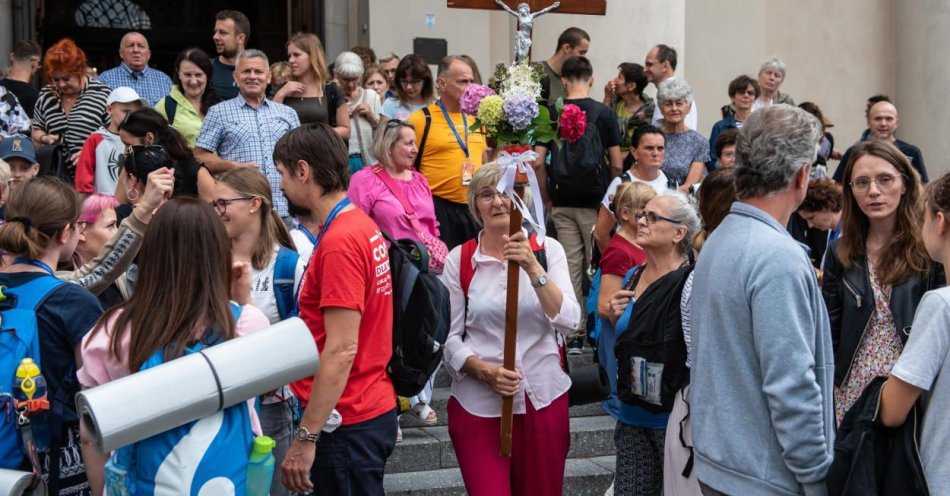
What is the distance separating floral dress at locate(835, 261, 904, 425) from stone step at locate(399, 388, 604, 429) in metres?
2.37

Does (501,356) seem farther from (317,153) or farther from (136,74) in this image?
(136,74)

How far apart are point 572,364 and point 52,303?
4873mm

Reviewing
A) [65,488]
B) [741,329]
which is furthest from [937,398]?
[65,488]

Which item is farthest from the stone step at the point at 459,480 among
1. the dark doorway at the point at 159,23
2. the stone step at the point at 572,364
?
the dark doorway at the point at 159,23

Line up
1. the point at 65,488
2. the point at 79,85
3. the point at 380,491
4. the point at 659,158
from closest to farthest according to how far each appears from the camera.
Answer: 1. the point at 65,488
2. the point at 380,491
3. the point at 659,158
4. the point at 79,85

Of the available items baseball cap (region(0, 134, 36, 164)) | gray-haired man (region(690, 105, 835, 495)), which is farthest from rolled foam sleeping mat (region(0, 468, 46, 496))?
baseball cap (region(0, 134, 36, 164))

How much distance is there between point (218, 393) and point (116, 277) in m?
1.57

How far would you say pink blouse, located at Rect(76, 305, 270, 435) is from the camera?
12.8 ft

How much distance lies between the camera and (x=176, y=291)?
12.6 ft

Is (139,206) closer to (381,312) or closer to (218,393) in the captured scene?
(381,312)

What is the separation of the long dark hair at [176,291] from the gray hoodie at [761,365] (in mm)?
1522

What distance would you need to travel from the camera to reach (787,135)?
3.82 meters

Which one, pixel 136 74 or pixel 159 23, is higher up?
pixel 159 23

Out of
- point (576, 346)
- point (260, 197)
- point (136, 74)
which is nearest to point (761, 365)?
point (260, 197)
